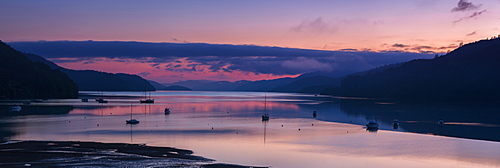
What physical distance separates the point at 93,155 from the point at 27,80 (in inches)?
5586

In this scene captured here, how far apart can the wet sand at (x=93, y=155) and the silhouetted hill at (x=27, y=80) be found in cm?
11687

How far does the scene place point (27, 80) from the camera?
156250mm

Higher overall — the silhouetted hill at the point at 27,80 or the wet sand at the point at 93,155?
the silhouetted hill at the point at 27,80

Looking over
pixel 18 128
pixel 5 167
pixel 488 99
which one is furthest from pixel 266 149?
pixel 488 99

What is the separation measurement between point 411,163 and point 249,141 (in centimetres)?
1633

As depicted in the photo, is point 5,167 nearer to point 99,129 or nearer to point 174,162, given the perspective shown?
point 174,162

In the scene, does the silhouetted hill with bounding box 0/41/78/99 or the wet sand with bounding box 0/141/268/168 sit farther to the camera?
the silhouetted hill with bounding box 0/41/78/99

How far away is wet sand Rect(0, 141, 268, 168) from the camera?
27.9 m

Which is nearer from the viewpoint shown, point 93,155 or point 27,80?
point 93,155

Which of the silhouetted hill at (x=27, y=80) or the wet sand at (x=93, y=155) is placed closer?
the wet sand at (x=93, y=155)

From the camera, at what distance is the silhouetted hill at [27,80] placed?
14310 centimetres

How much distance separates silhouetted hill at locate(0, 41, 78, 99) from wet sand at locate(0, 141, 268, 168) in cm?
11687

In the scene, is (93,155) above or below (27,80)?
below

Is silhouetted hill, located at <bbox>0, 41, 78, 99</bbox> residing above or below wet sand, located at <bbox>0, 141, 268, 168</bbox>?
above
